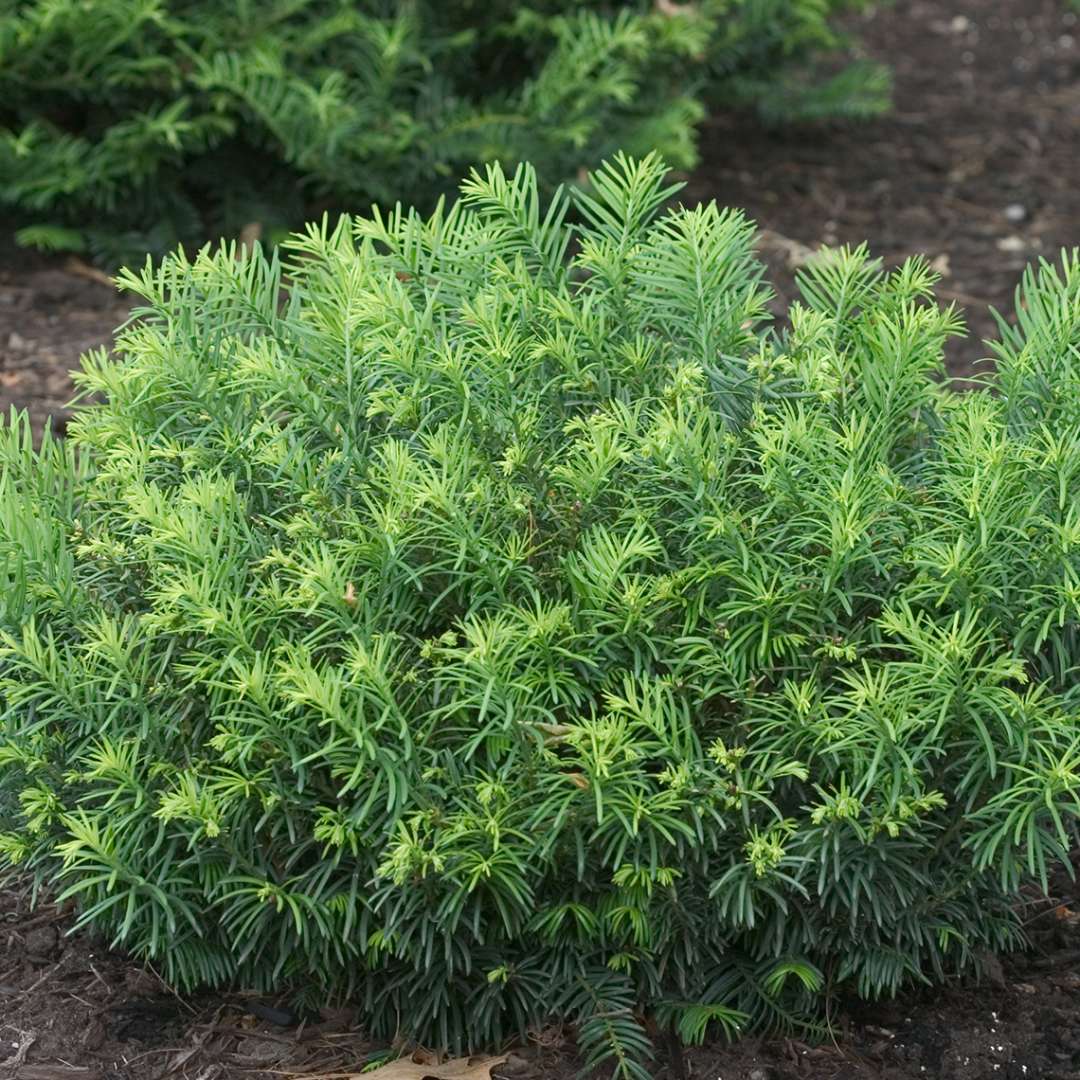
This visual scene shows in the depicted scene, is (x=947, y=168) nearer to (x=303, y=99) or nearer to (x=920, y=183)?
(x=920, y=183)

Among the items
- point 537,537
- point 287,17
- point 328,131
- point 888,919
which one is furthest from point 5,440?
point 287,17

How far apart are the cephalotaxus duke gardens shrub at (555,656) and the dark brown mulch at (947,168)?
2.56 meters

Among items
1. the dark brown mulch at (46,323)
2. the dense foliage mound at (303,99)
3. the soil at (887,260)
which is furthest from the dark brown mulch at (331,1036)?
the dense foliage mound at (303,99)

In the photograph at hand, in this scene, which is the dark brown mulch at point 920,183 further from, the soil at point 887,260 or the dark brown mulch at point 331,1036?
the dark brown mulch at point 331,1036

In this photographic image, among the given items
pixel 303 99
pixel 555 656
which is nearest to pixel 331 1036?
pixel 555 656

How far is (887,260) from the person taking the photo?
221 inches

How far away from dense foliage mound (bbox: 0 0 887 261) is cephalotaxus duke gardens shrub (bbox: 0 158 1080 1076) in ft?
8.12

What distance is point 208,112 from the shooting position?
5.07 meters

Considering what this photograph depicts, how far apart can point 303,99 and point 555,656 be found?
304cm

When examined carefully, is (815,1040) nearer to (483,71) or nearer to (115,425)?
(115,425)

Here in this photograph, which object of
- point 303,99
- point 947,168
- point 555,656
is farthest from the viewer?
point 947,168

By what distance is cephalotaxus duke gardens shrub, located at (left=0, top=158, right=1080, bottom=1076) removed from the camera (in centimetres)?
227

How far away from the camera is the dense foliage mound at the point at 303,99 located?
4.89 m

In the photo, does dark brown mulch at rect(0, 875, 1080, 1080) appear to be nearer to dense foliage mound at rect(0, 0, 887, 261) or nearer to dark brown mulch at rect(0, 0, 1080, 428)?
dark brown mulch at rect(0, 0, 1080, 428)
